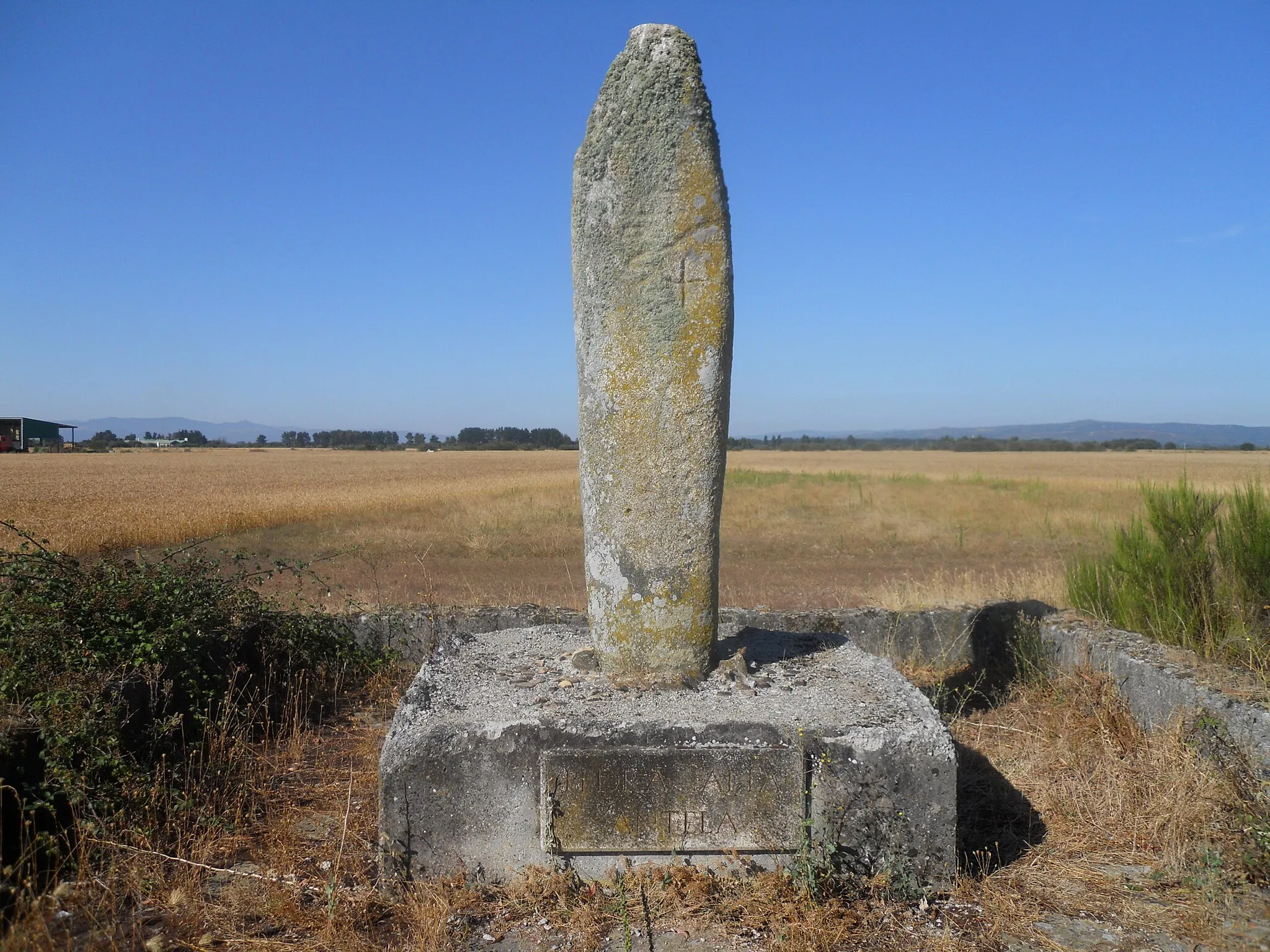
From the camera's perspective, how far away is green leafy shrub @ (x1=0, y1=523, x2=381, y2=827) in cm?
354

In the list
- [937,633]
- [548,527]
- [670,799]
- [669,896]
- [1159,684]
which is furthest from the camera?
[548,527]

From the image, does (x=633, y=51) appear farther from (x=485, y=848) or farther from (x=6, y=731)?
(x=6, y=731)

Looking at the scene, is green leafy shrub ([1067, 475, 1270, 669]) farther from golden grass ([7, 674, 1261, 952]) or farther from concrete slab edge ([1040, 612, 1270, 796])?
golden grass ([7, 674, 1261, 952])

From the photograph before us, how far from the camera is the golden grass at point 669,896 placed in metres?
2.96

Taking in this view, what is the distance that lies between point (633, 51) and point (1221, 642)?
520 cm

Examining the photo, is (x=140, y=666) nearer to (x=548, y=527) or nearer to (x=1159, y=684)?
(x=1159, y=684)

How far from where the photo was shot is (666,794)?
10.8 ft

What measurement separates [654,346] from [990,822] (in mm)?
2867

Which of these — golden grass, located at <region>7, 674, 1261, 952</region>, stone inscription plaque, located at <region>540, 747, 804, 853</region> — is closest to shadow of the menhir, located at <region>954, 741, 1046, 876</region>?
golden grass, located at <region>7, 674, 1261, 952</region>

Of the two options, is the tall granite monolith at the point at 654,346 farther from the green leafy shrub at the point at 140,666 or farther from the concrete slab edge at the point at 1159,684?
the concrete slab edge at the point at 1159,684

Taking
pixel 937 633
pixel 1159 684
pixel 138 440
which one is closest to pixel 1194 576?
pixel 1159 684

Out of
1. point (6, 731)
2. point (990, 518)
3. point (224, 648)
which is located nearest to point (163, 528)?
point (224, 648)

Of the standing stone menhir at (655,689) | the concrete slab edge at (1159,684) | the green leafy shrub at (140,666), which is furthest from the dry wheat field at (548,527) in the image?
the standing stone menhir at (655,689)

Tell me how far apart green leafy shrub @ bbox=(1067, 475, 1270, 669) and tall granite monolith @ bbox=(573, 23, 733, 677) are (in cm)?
387
